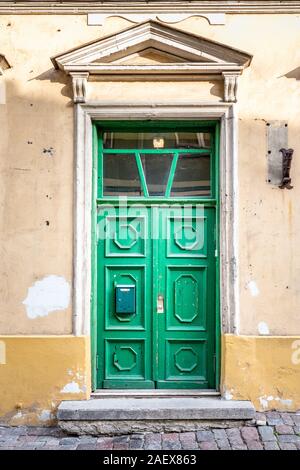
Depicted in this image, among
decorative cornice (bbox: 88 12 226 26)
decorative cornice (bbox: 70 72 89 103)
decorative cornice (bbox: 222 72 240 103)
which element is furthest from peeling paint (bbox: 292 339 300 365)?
decorative cornice (bbox: 88 12 226 26)

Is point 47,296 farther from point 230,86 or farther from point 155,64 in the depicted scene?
point 230,86

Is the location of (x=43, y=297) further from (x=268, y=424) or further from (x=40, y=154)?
(x=268, y=424)

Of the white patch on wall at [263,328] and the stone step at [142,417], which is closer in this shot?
the stone step at [142,417]

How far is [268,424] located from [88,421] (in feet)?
5.84

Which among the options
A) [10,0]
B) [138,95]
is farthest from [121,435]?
[10,0]

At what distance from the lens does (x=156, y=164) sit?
5.24 meters

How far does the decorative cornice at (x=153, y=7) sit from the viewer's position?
496 centimetres

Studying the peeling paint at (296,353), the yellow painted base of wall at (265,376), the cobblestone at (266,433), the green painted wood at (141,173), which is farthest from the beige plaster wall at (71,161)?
the cobblestone at (266,433)

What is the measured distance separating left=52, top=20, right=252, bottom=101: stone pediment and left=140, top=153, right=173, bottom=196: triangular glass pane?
90 centimetres

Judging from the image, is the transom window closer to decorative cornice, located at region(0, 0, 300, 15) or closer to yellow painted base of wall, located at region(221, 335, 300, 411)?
decorative cornice, located at region(0, 0, 300, 15)

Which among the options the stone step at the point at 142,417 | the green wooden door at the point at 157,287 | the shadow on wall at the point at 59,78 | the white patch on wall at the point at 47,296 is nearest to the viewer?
the stone step at the point at 142,417

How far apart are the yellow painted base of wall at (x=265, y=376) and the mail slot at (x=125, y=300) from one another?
1133 mm

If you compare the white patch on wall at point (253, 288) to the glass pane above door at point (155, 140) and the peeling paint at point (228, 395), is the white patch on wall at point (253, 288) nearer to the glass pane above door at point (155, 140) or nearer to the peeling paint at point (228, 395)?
the peeling paint at point (228, 395)
